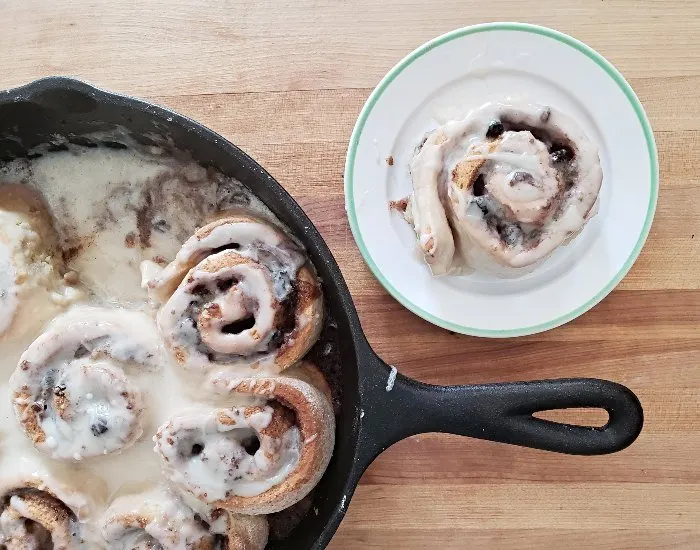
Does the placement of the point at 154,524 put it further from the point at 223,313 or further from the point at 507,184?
the point at 507,184

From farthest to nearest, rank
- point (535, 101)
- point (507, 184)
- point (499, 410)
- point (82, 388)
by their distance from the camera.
→ point (535, 101)
point (507, 184)
point (82, 388)
point (499, 410)

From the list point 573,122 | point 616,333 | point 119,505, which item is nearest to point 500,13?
point 573,122

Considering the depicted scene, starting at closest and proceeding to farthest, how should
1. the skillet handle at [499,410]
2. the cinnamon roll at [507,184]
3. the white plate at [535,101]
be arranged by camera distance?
the skillet handle at [499,410] < the cinnamon roll at [507,184] < the white plate at [535,101]

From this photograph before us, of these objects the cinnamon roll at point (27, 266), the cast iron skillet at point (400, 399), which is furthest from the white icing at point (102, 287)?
the cast iron skillet at point (400, 399)

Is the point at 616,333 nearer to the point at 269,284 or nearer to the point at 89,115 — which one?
the point at 269,284

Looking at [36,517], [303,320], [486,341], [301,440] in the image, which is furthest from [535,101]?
[36,517]

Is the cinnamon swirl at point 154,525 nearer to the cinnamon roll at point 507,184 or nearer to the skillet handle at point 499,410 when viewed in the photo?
the skillet handle at point 499,410

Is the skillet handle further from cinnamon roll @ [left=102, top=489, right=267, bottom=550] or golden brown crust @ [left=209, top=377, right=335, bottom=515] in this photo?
cinnamon roll @ [left=102, top=489, right=267, bottom=550]
